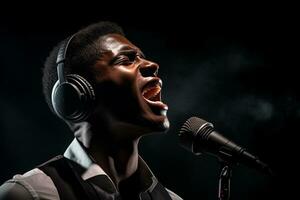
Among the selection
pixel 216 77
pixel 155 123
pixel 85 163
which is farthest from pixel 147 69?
pixel 216 77

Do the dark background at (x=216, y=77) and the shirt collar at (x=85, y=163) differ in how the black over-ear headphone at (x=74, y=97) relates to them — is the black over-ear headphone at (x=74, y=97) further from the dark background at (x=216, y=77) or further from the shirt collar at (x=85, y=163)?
the dark background at (x=216, y=77)

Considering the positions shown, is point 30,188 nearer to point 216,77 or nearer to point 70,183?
point 70,183

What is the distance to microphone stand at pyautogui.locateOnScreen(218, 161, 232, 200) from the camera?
2.14m

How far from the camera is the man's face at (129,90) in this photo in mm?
2498

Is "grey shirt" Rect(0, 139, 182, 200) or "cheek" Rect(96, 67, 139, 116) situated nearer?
"grey shirt" Rect(0, 139, 182, 200)

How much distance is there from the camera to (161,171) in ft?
14.1

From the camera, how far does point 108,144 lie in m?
2.56

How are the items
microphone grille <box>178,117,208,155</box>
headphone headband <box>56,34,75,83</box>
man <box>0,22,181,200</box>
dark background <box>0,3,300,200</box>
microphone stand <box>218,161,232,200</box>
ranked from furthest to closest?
dark background <box>0,3,300,200</box>, headphone headband <box>56,34,75,83</box>, man <box>0,22,181,200</box>, microphone grille <box>178,117,208,155</box>, microphone stand <box>218,161,232,200</box>

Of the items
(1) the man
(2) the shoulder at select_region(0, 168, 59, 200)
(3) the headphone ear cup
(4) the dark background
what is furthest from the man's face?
(4) the dark background

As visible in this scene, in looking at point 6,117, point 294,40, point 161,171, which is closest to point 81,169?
point 6,117

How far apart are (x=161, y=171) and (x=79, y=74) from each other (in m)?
1.92

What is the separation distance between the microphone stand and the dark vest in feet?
1.82

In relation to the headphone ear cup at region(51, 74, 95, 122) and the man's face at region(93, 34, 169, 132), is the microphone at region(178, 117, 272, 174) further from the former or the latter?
the headphone ear cup at region(51, 74, 95, 122)

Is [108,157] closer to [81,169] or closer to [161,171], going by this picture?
[81,169]
